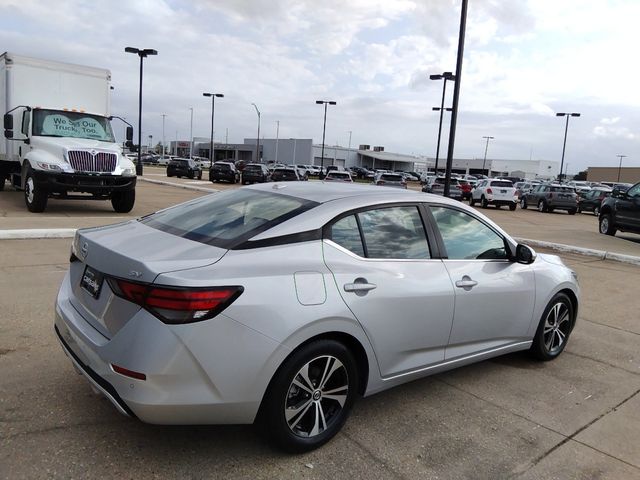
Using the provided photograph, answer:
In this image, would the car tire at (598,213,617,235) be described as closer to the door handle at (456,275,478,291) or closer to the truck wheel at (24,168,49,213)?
the door handle at (456,275,478,291)

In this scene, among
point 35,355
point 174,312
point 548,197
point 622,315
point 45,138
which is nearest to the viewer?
point 174,312

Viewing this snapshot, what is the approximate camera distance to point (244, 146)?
134250 mm

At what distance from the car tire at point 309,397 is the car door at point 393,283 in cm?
25

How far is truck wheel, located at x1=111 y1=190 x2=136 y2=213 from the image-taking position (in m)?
13.3

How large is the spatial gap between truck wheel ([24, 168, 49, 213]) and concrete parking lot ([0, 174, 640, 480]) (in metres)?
8.05

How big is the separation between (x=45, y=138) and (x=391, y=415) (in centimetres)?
1177

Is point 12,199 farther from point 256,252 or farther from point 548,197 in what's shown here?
point 548,197

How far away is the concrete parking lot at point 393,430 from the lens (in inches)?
114

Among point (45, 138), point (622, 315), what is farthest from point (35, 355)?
point (45, 138)

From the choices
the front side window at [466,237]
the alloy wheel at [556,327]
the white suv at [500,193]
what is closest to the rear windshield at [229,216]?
the front side window at [466,237]

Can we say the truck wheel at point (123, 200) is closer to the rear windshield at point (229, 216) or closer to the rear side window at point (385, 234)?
the rear windshield at point (229, 216)

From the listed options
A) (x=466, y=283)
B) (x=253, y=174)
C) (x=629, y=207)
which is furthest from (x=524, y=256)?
(x=253, y=174)

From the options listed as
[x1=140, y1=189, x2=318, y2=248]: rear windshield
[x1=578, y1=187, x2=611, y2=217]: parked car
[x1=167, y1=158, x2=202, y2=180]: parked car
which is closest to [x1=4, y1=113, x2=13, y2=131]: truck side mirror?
[x1=140, y1=189, x2=318, y2=248]: rear windshield

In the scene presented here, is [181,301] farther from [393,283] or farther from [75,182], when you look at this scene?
[75,182]
